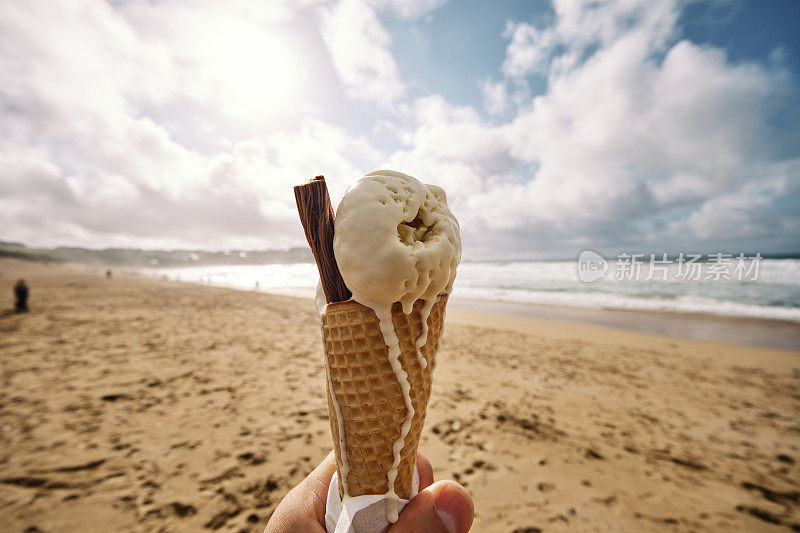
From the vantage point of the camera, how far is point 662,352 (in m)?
7.64

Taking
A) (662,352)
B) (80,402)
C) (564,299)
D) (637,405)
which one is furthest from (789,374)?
(80,402)

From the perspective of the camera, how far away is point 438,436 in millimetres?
3502

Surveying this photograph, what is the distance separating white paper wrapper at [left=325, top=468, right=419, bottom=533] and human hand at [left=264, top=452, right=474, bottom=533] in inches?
1.8

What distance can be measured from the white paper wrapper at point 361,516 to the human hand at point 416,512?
45 mm

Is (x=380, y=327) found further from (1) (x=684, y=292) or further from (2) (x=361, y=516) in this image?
(1) (x=684, y=292)

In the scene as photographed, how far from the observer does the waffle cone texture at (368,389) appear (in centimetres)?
133

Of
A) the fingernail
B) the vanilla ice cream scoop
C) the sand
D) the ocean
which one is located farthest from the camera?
the ocean

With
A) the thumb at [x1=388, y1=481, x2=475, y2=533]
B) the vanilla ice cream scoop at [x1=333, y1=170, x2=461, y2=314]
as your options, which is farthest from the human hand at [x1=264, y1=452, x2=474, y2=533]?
the vanilla ice cream scoop at [x1=333, y1=170, x2=461, y2=314]

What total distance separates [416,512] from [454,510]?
161mm

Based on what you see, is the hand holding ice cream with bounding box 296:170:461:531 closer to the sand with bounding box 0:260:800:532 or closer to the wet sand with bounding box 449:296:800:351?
the sand with bounding box 0:260:800:532

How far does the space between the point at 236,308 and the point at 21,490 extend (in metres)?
10.4

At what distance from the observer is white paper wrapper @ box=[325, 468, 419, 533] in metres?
1.24

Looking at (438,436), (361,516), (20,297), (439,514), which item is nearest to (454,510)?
(439,514)

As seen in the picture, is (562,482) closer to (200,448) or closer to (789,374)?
(200,448)
